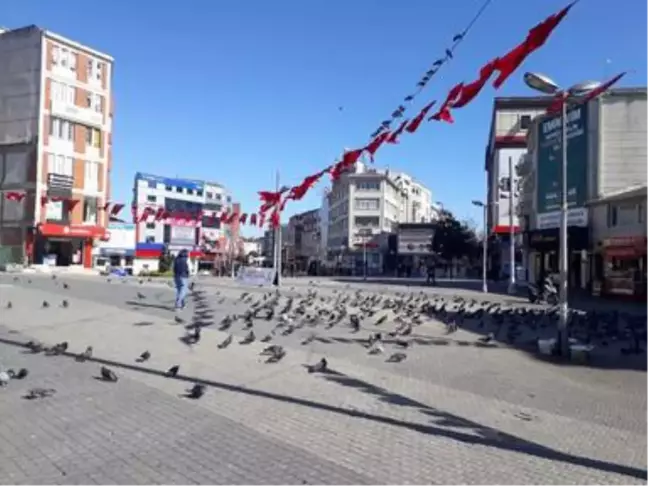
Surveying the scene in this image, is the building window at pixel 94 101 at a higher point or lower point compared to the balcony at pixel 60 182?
higher

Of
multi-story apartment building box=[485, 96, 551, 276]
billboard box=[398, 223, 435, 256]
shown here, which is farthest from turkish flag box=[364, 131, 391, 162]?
billboard box=[398, 223, 435, 256]

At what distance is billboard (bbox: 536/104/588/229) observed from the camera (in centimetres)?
4031

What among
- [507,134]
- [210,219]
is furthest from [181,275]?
[507,134]

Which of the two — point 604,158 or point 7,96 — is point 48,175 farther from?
point 604,158

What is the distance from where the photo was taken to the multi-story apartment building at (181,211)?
269 ft

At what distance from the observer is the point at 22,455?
559 cm

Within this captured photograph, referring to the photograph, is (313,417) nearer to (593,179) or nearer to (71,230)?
(593,179)

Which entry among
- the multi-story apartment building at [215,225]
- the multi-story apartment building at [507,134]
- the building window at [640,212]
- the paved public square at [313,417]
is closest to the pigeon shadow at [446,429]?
the paved public square at [313,417]

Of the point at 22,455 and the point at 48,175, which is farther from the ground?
the point at 48,175

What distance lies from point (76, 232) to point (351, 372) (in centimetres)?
5292

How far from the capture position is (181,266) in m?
18.5

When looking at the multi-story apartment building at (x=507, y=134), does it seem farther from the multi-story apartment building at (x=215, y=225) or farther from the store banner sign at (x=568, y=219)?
the multi-story apartment building at (x=215, y=225)

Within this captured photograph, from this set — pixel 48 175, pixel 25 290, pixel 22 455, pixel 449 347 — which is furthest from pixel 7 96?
pixel 22 455

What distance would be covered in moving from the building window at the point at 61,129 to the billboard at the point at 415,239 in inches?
2077
